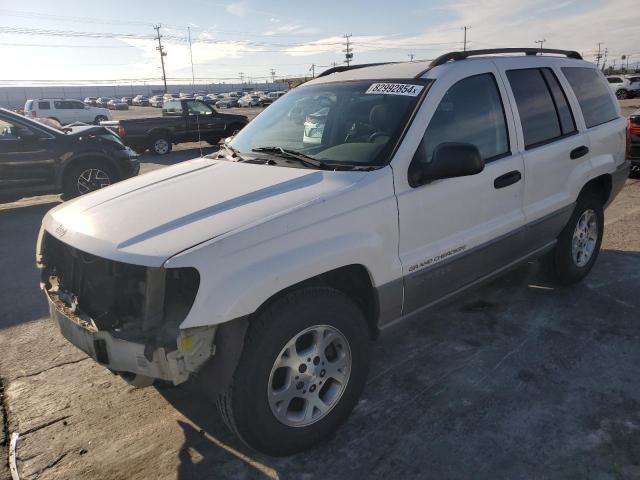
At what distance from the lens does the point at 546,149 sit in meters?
3.76

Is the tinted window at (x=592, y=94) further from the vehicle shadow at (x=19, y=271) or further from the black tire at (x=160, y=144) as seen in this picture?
the black tire at (x=160, y=144)

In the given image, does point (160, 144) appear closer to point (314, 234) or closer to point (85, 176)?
point (85, 176)

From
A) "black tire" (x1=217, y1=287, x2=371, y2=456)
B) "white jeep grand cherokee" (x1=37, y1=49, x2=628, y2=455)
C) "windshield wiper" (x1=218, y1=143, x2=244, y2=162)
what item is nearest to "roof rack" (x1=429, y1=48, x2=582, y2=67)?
"white jeep grand cherokee" (x1=37, y1=49, x2=628, y2=455)

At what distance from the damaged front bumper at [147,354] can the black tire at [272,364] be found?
20 cm

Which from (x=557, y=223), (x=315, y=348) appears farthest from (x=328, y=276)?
(x=557, y=223)

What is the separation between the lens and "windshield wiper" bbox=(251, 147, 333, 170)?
9.57 ft

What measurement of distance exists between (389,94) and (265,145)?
0.91m

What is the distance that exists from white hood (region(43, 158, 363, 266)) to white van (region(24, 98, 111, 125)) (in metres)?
28.9

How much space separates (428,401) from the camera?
9.93ft

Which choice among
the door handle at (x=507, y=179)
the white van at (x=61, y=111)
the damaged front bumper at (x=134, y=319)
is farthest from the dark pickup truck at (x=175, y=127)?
the white van at (x=61, y=111)

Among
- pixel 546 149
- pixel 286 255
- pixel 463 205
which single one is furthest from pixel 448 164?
pixel 546 149

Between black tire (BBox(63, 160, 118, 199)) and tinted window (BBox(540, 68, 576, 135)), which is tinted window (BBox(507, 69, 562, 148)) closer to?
tinted window (BBox(540, 68, 576, 135))

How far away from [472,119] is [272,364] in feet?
6.74

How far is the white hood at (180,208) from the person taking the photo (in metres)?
2.28
